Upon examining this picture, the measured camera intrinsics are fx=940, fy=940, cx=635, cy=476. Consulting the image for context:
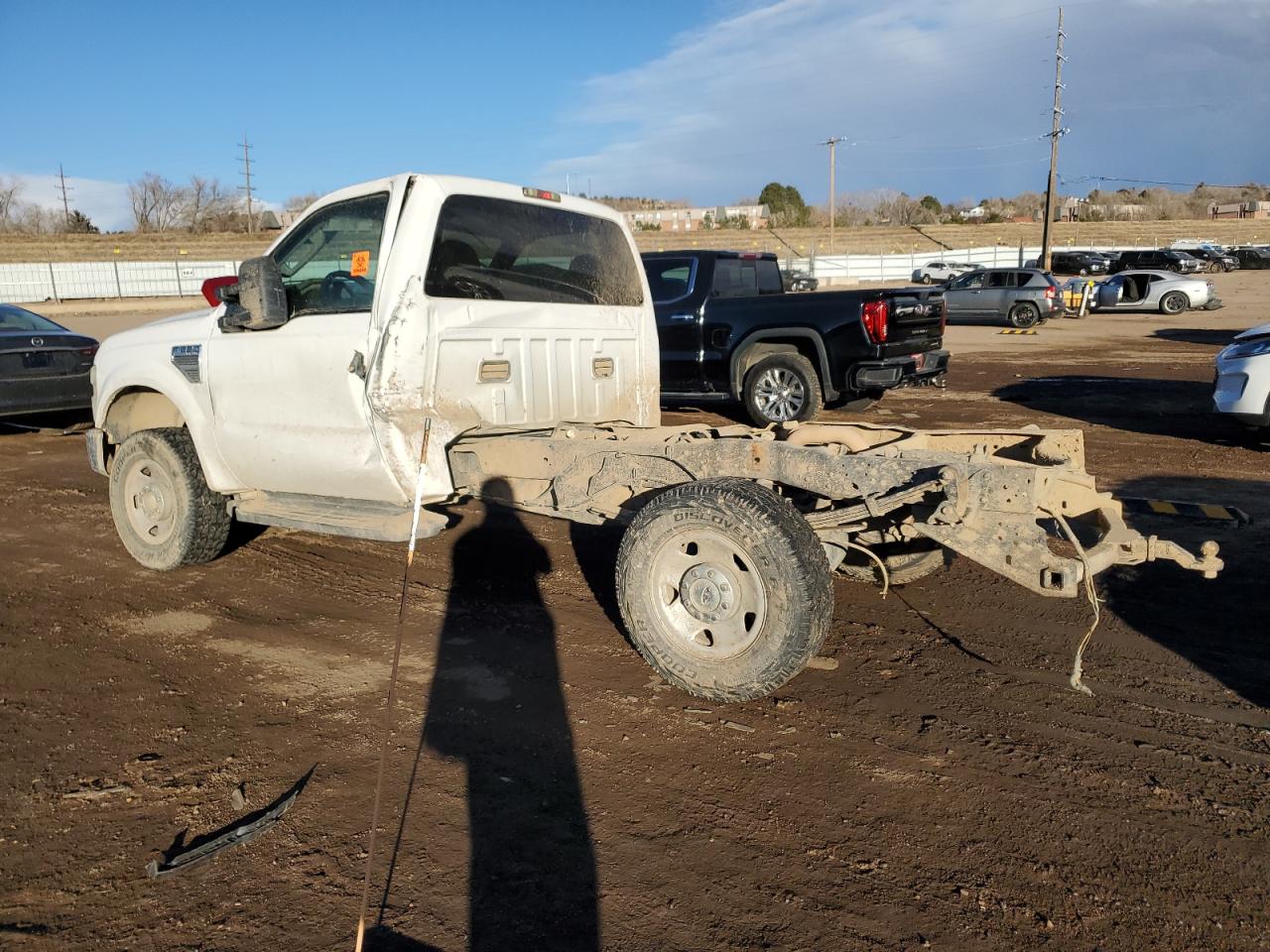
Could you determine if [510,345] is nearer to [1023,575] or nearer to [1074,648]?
[1023,575]

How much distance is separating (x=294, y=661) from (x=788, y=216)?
→ 72931 mm

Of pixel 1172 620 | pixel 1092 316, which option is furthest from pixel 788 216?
pixel 1172 620

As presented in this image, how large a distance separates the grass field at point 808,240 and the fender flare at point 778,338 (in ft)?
137

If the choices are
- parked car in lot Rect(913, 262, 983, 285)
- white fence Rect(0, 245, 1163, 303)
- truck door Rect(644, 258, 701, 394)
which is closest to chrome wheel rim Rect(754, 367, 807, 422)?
truck door Rect(644, 258, 701, 394)

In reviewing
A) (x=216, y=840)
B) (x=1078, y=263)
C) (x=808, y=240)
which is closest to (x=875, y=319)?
(x=216, y=840)

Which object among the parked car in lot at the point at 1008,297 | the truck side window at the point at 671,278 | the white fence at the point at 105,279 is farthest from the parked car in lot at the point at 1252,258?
the truck side window at the point at 671,278

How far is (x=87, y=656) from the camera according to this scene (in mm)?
4574

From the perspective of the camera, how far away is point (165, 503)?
5.70 meters

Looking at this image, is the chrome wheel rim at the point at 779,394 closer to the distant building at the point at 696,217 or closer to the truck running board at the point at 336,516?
the truck running board at the point at 336,516

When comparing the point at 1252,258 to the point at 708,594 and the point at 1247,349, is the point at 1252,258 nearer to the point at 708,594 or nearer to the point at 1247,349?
the point at 1247,349

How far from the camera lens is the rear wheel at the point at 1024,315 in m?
25.2

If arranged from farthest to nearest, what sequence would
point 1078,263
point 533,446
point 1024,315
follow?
point 1078,263
point 1024,315
point 533,446

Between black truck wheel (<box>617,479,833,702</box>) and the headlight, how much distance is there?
6.76m

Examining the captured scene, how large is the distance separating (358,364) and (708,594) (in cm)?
199
